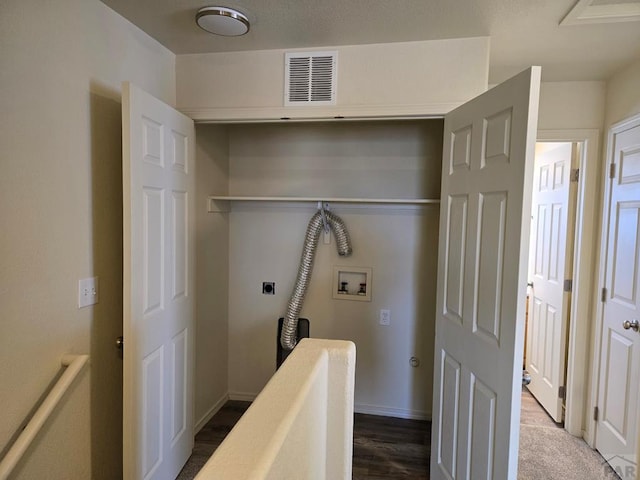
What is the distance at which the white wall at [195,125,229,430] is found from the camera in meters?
2.60

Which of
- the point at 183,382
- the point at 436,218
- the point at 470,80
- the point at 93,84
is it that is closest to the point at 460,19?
the point at 470,80

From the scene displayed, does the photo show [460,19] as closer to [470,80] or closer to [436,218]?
[470,80]

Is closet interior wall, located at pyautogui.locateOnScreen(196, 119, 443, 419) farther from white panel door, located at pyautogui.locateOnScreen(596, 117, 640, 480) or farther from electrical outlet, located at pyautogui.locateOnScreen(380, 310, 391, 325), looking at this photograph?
white panel door, located at pyautogui.locateOnScreen(596, 117, 640, 480)

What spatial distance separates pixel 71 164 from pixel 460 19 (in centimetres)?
181

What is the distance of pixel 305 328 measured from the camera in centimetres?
275

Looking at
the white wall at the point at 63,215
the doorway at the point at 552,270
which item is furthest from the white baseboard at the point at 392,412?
the white wall at the point at 63,215

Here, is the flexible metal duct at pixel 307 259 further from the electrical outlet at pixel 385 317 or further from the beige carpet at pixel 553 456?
the beige carpet at pixel 553 456

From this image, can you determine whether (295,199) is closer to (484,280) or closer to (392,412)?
(484,280)

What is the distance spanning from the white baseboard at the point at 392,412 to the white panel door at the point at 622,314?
111 centimetres

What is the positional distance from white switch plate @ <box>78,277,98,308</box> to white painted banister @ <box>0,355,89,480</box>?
231mm

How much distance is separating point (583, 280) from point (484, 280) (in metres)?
1.48

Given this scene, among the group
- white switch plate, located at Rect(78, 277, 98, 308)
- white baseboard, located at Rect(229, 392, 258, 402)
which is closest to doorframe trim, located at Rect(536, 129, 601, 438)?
white baseboard, located at Rect(229, 392, 258, 402)

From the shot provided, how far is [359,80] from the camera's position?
205 centimetres

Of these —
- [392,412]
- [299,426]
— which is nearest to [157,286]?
[299,426]
